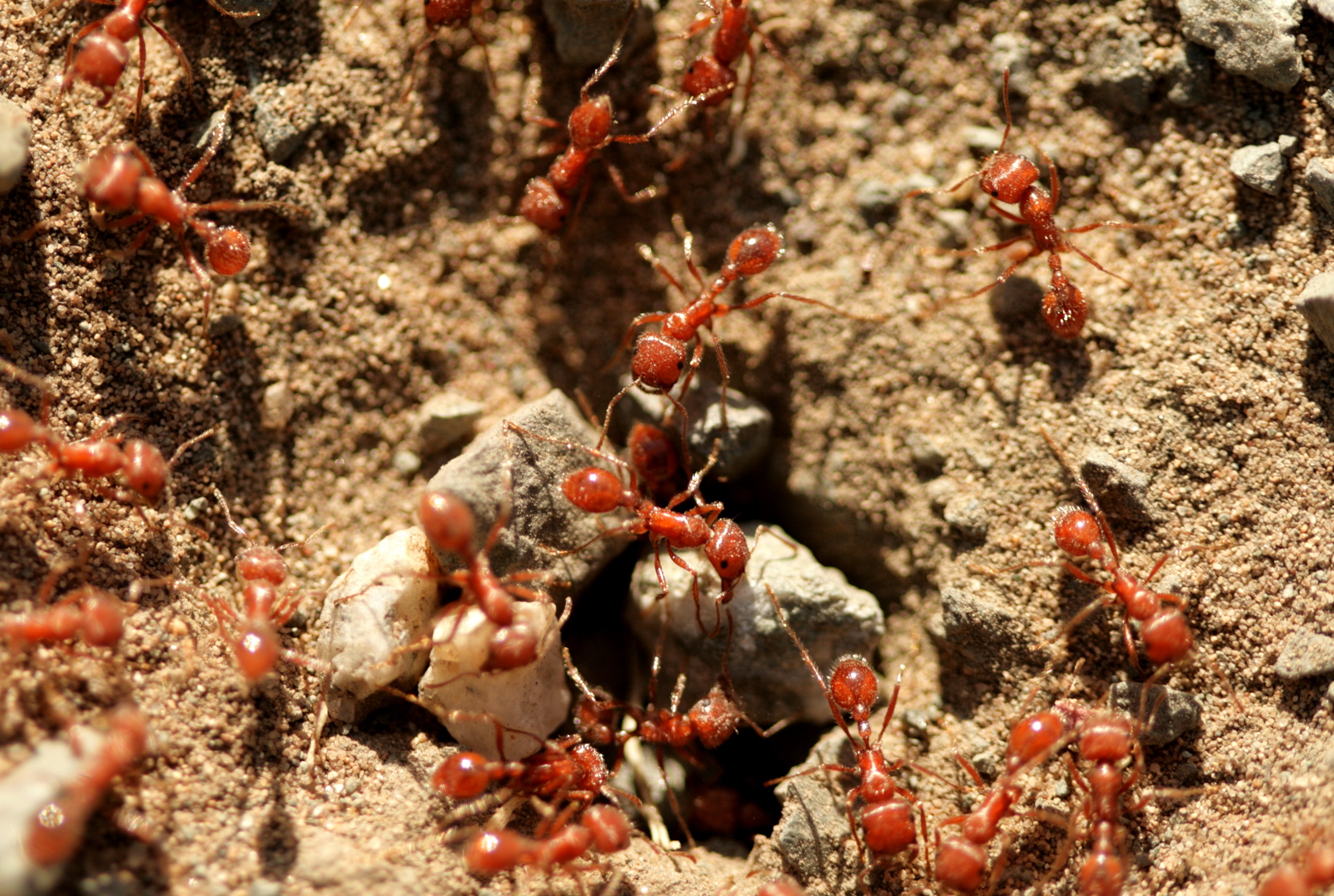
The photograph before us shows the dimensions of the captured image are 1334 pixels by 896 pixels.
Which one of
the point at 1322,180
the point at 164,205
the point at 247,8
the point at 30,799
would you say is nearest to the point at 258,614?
the point at 30,799

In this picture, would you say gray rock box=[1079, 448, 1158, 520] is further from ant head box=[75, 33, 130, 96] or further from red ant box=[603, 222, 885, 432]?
ant head box=[75, 33, 130, 96]

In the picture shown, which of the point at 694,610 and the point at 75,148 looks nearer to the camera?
the point at 75,148

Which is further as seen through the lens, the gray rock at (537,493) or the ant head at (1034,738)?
the gray rock at (537,493)

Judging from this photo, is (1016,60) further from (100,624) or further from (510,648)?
(100,624)

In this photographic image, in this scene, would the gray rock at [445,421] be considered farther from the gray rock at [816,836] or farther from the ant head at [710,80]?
the gray rock at [816,836]

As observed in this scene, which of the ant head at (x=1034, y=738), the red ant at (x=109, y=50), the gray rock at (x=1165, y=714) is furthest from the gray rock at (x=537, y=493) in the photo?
the gray rock at (x=1165, y=714)

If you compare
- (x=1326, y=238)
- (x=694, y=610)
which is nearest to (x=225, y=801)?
(x=694, y=610)

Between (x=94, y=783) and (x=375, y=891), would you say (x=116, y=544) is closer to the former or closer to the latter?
(x=94, y=783)
